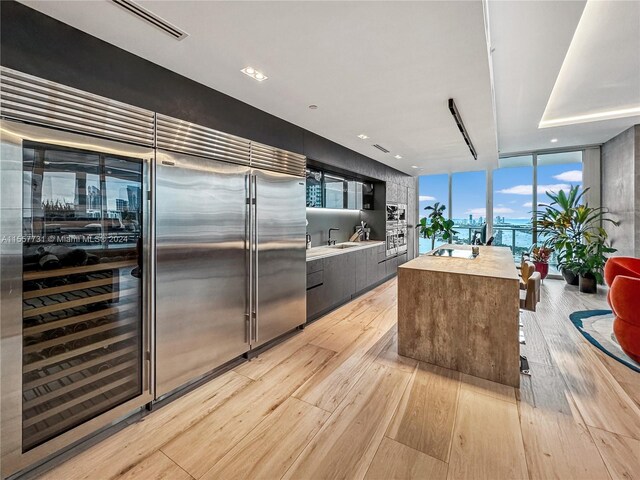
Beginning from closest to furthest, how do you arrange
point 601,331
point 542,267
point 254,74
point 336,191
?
point 254,74, point 601,331, point 336,191, point 542,267

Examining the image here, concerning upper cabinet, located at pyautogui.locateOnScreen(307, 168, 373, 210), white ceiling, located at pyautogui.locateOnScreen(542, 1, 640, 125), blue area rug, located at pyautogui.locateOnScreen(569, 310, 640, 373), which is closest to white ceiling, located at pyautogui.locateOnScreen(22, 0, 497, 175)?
white ceiling, located at pyautogui.locateOnScreen(542, 1, 640, 125)

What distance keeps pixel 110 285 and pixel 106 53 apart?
145 cm

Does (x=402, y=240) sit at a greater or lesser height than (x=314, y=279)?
greater

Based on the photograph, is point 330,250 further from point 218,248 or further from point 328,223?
point 218,248

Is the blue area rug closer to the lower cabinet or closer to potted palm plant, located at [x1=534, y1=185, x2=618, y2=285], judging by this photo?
potted palm plant, located at [x1=534, y1=185, x2=618, y2=285]

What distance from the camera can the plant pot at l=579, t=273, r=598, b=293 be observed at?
502 cm

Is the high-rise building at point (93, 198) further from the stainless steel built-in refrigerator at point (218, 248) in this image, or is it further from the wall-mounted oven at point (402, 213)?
the wall-mounted oven at point (402, 213)

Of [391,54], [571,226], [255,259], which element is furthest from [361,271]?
[571,226]

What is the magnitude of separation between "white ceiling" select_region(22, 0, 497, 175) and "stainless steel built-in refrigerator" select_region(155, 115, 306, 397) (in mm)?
462

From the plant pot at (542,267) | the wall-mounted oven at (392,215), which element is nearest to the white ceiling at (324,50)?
the wall-mounted oven at (392,215)

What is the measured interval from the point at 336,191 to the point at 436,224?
393 cm

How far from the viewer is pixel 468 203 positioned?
24.3 ft

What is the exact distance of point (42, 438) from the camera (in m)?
1.54

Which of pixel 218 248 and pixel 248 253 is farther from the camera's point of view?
pixel 248 253
